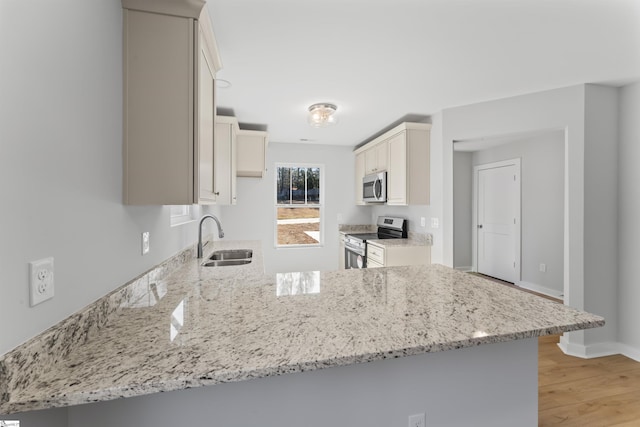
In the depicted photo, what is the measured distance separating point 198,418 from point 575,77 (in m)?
3.40

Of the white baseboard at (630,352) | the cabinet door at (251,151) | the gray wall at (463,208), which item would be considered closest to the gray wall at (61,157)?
the cabinet door at (251,151)

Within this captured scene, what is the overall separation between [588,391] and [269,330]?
2601 millimetres

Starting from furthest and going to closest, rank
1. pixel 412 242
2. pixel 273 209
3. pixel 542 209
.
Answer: pixel 273 209, pixel 542 209, pixel 412 242

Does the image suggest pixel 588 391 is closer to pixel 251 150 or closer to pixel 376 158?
pixel 376 158

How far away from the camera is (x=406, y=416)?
1.04 meters

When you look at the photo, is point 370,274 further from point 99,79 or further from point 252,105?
point 252,105

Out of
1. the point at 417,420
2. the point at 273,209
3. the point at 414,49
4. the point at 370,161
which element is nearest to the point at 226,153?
the point at 273,209

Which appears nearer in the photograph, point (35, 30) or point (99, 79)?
point (35, 30)

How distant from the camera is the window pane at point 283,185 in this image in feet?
14.9

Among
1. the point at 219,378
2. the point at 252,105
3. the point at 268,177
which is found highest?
the point at 252,105

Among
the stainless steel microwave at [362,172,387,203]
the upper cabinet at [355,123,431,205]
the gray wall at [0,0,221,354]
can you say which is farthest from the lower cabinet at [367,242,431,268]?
the gray wall at [0,0,221,354]

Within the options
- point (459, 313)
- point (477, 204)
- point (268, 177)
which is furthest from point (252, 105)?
point (477, 204)

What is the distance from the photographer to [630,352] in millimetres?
2430

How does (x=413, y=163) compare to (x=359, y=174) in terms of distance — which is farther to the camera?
(x=359, y=174)
